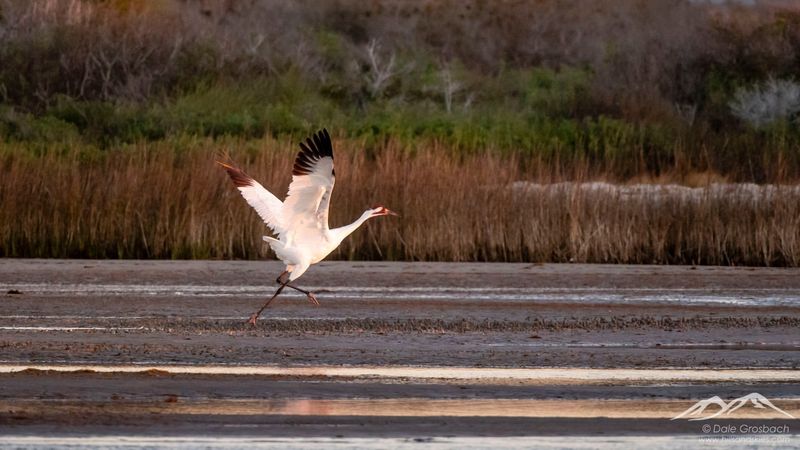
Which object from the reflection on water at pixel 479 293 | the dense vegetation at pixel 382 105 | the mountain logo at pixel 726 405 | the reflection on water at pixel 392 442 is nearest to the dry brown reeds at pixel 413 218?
the dense vegetation at pixel 382 105

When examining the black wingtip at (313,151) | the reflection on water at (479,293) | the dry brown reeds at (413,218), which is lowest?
the reflection on water at (479,293)

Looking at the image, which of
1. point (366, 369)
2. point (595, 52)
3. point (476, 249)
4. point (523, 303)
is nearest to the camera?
point (366, 369)

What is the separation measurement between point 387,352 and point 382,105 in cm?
2268

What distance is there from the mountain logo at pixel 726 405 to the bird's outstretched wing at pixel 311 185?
4.38 meters

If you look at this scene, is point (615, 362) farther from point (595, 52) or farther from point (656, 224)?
point (595, 52)

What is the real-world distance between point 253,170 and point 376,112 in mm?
11907

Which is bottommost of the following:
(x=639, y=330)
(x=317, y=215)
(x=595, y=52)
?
(x=639, y=330)

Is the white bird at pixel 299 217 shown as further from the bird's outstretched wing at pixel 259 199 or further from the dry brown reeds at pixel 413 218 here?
the dry brown reeds at pixel 413 218

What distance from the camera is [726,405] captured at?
810 cm

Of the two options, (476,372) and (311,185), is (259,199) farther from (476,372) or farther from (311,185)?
(476,372)

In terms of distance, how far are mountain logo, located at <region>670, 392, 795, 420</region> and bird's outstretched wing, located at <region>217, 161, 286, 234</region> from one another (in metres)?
5.31

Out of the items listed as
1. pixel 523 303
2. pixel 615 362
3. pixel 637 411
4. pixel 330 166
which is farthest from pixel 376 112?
pixel 637 411

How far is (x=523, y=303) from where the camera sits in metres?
14.0

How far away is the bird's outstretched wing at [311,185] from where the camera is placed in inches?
461
